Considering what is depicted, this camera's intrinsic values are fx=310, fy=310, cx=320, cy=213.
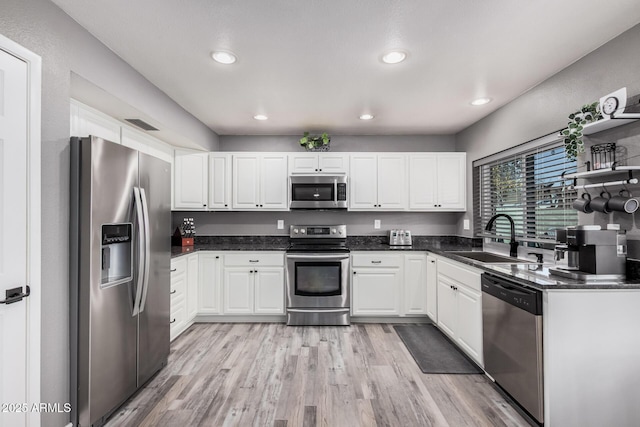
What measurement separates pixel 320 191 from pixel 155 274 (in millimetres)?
2152

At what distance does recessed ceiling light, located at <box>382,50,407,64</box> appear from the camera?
214 centimetres

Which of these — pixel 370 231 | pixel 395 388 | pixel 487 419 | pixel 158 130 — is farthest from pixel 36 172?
pixel 370 231

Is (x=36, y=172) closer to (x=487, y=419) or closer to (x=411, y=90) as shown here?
(x=411, y=90)

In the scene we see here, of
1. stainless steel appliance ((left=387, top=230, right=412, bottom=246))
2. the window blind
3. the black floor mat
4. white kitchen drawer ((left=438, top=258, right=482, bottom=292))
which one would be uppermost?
the window blind

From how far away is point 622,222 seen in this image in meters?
1.96

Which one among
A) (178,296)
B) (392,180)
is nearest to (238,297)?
(178,296)

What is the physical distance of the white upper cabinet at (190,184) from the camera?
4008mm

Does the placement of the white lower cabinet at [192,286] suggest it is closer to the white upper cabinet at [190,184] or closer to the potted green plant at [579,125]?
the white upper cabinet at [190,184]

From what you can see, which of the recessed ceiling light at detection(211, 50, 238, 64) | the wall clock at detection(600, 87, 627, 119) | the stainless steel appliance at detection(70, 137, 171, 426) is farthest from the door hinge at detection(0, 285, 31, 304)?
the wall clock at detection(600, 87, 627, 119)

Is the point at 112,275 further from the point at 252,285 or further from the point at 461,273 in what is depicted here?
the point at 461,273

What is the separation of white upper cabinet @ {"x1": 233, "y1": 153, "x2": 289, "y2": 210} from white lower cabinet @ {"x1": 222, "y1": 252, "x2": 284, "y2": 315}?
676 mm

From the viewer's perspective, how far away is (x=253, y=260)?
3807mm

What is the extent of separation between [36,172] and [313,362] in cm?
238

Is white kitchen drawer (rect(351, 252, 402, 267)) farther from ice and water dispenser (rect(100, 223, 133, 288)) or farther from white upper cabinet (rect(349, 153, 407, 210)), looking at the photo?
ice and water dispenser (rect(100, 223, 133, 288))
